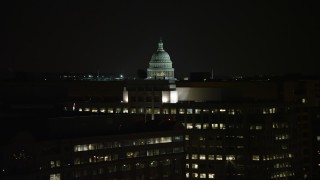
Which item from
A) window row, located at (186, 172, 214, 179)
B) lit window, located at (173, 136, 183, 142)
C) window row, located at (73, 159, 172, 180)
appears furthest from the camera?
window row, located at (186, 172, 214, 179)

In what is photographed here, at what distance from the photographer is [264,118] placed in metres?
192

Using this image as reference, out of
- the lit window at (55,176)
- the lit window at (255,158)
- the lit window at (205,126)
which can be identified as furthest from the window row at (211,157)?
the lit window at (55,176)

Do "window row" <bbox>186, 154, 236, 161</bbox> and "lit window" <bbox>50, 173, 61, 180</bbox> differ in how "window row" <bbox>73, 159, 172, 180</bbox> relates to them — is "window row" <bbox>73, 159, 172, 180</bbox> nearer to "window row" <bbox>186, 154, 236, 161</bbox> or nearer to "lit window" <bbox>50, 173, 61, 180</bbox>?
"lit window" <bbox>50, 173, 61, 180</bbox>

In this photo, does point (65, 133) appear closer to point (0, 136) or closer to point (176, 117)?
point (0, 136)

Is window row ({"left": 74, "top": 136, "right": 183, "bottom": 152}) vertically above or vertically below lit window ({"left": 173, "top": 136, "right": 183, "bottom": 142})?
below

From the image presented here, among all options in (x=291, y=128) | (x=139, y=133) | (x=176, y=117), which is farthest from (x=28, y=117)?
(x=291, y=128)

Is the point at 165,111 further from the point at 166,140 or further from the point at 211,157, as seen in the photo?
the point at 166,140

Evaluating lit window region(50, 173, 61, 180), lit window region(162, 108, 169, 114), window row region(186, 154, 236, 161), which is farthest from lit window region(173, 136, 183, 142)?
lit window region(162, 108, 169, 114)

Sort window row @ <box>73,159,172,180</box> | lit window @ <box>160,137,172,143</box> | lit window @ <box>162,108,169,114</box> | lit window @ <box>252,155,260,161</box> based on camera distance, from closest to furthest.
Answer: window row @ <box>73,159,172,180</box>, lit window @ <box>160,137,172,143</box>, lit window @ <box>252,155,260,161</box>, lit window @ <box>162,108,169,114</box>

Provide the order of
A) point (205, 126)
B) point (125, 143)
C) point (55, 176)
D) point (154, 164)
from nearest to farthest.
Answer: point (55, 176), point (125, 143), point (154, 164), point (205, 126)

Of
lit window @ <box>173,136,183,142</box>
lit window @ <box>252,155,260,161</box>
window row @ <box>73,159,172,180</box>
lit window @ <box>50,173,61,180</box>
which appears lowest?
lit window @ <box>50,173,61,180</box>

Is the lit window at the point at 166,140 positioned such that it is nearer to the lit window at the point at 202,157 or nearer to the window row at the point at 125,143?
the window row at the point at 125,143

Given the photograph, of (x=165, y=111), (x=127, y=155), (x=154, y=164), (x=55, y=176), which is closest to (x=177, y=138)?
(x=154, y=164)

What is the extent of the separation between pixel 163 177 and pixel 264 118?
4551 centimetres
